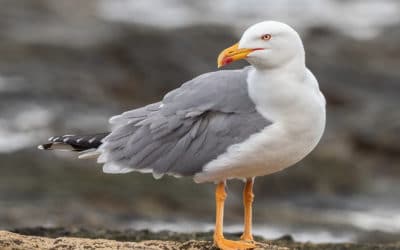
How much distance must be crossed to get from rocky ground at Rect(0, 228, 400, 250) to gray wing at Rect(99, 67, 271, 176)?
0.55m

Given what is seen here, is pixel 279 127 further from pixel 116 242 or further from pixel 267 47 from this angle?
pixel 116 242

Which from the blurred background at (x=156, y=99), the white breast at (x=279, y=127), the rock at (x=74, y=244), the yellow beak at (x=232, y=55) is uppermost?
the blurred background at (x=156, y=99)

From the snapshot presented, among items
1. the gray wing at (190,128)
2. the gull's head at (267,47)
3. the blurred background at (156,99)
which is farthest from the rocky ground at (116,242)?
the blurred background at (156,99)

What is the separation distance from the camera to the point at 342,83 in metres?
21.8

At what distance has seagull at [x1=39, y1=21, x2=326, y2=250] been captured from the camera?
265 inches

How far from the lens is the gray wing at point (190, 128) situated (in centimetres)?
692

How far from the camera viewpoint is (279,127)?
6711mm

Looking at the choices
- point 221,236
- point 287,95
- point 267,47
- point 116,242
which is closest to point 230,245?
point 221,236

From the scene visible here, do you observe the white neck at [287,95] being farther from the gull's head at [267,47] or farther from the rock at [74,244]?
the rock at [74,244]

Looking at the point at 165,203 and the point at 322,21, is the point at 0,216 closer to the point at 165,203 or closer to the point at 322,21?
the point at 165,203

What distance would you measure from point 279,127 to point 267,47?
1.72 ft

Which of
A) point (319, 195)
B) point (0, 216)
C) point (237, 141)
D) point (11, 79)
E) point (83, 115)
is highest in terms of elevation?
point (11, 79)

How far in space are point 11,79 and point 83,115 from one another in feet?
7.95

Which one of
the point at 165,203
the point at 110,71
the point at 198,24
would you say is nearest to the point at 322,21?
the point at 198,24
